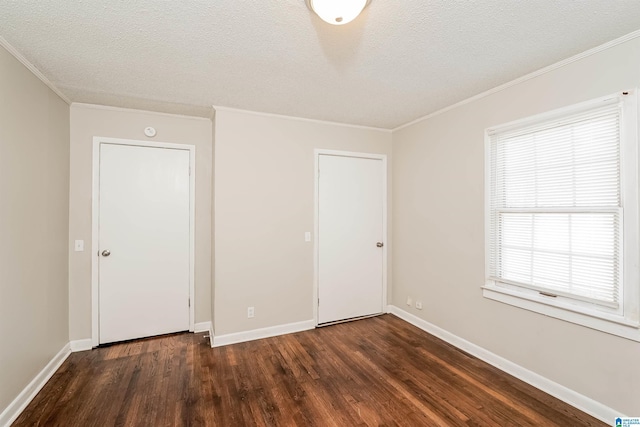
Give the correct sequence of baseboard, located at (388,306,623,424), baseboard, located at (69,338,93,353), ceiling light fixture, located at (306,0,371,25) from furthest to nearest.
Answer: baseboard, located at (69,338,93,353)
baseboard, located at (388,306,623,424)
ceiling light fixture, located at (306,0,371,25)

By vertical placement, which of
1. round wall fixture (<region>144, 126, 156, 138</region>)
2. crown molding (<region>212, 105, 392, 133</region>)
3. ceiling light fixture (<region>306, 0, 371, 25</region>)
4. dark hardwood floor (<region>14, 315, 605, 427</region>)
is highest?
crown molding (<region>212, 105, 392, 133</region>)

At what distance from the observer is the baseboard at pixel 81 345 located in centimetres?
282

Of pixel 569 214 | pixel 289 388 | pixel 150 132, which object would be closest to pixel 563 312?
pixel 569 214

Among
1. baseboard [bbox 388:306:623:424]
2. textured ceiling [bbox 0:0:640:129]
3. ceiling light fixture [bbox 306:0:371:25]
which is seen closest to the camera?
ceiling light fixture [bbox 306:0:371:25]

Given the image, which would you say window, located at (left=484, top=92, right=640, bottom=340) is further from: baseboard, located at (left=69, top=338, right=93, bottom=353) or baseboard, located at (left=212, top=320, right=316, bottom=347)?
baseboard, located at (left=69, top=338, right=93, bottom=353)

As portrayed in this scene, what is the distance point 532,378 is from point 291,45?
3.12 meters

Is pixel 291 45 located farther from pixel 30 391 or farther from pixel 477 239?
pixel 30 391

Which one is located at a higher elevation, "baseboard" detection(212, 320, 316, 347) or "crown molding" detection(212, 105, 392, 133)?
"crown molding" detection(212, 105, 392, 133)

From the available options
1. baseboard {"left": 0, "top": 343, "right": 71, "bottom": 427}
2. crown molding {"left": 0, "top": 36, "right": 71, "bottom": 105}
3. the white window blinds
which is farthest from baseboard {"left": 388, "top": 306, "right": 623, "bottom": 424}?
crown molding {"left": 0, "top": 36, "right": 71, "bottom": 105}

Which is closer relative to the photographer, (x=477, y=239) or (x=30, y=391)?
(x=30, y=391)

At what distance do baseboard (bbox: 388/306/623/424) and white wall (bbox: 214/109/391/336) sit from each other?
1.53m

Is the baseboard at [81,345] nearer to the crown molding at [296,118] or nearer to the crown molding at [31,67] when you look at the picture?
the crown molding at [31,67]

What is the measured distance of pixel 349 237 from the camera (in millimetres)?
3662

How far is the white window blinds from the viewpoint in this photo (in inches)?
74.2
